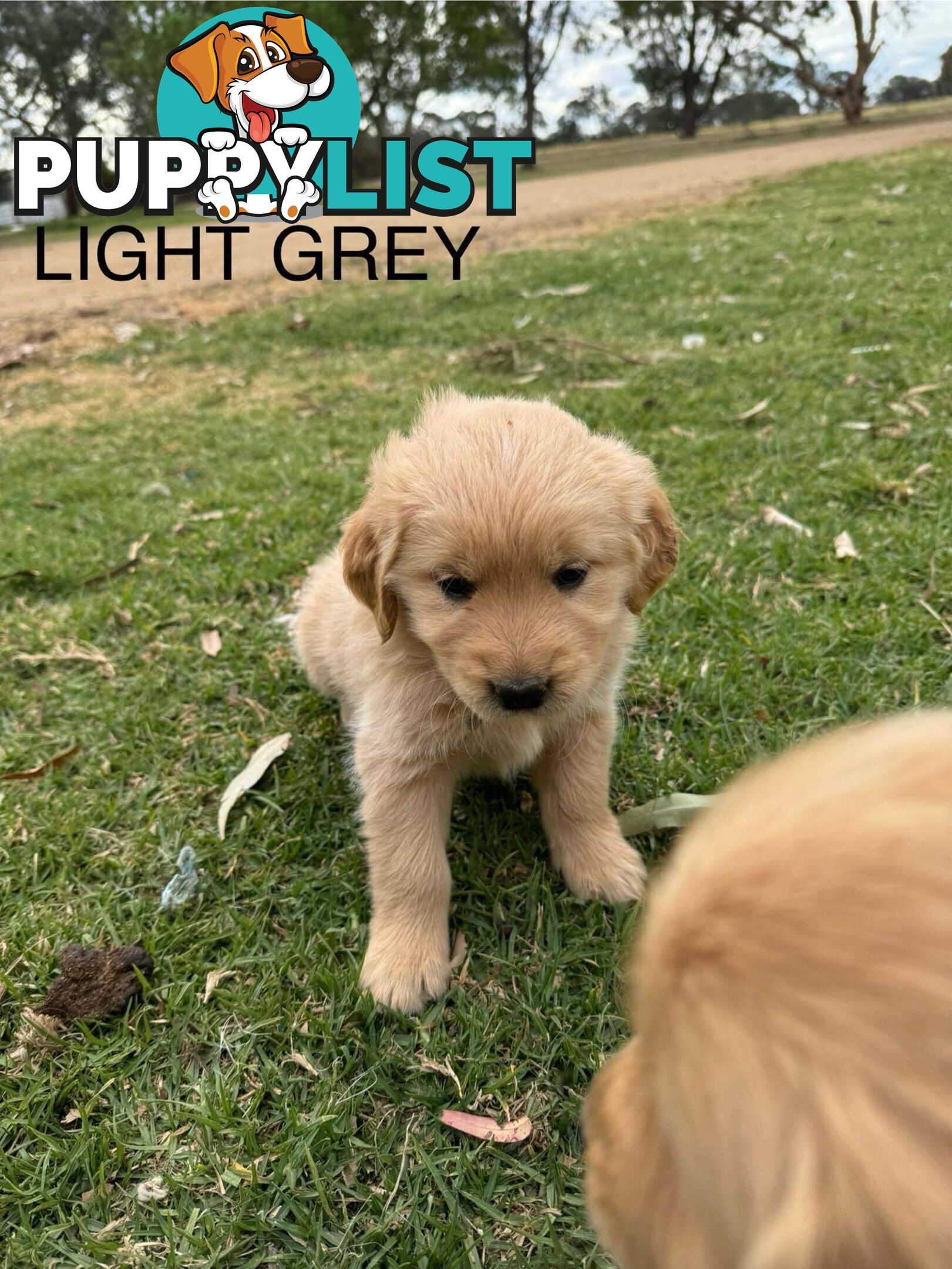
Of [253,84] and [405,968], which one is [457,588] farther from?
[253,84]

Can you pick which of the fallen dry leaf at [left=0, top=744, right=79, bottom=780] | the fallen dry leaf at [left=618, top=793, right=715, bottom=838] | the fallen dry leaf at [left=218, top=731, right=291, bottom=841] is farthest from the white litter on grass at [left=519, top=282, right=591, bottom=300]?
the fallen dry leaf at [left=618, top=793, right=715, bottom=838]

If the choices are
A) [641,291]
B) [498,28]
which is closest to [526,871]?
[641,291]

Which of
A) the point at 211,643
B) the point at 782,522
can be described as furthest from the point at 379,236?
the point at 211,643

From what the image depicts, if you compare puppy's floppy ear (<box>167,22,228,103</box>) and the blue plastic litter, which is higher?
puppy's floppy ear (<box>167,22,228,103</box>)

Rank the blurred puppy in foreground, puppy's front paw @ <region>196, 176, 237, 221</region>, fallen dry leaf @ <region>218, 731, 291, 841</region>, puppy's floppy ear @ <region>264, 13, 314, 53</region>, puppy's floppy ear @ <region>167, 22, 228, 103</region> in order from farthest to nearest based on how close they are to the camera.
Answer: puppy's floppy ear @ <region>264, 13, 314, 53</region> → puppy's front paw @ <region>196, 176, 237, 221</region> → puppy's floppy ear @ <region>167, 22, 228, 103</region> → fallen dry leaf @ <region>218, 731, 291, 841</region> → the blurred puppy in foreground

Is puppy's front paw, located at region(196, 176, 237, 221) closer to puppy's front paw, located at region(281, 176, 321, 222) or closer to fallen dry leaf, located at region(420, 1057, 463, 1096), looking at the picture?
puppy's front paw, located at region(281, 176, 321, 222)

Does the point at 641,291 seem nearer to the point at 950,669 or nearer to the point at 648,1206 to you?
the point at 950,669

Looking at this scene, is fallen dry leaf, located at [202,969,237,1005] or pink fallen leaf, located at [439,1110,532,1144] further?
fallen dry leaf, located at [202,969,237,1005]
